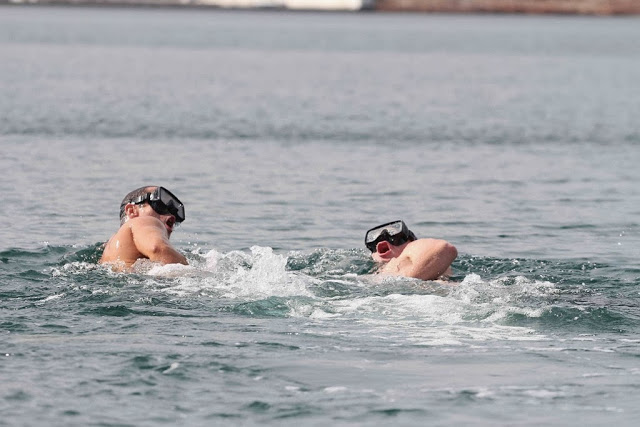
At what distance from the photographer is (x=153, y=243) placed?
15.7 m

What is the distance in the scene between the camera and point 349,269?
56.7ft

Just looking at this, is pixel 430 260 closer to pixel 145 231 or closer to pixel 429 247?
pixel 429 247

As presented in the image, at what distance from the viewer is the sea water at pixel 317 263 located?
1141cm

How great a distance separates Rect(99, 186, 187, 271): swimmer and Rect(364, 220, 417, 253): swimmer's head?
2410mm

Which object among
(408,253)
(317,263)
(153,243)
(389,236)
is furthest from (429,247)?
(153,243)

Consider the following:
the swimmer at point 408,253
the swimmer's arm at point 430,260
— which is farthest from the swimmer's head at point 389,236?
the swimmer's arm at point 430,260

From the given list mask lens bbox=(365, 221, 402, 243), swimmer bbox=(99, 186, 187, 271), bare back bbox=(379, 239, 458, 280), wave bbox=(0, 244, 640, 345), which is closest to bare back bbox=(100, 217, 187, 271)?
swimmer bbox=(99, 186, 187, 271)

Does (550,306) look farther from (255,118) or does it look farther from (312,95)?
(312,95)

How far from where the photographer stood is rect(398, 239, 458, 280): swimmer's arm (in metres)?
15.8

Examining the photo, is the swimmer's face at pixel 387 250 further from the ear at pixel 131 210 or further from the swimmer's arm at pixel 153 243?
the ear at pixel 131 210

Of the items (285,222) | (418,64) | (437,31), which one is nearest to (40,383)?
(285,222)

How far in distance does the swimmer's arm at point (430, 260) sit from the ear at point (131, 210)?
11.3 ft

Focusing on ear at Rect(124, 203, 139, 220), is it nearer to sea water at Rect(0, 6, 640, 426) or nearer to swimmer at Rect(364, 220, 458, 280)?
sea water at Rect(0, 6, 640, 426)

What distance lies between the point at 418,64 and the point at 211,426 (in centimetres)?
6910
